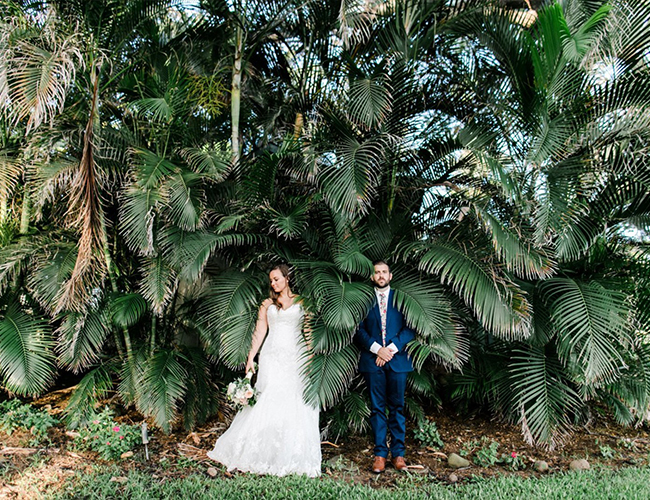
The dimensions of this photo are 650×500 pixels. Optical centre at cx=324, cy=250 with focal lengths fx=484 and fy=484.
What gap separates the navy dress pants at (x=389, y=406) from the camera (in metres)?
4.41

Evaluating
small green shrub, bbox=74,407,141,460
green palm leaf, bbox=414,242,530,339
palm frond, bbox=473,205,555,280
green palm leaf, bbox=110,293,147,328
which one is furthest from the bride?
palm frond, bbox=473,205,555,280

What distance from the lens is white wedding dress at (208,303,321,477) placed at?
4215 mm

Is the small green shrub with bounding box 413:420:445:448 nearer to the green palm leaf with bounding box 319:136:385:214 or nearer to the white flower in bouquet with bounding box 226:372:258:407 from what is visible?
the white flower in bouquet with bounding box 226:372:258:407

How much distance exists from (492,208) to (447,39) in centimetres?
228

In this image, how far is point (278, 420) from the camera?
14.3 feet

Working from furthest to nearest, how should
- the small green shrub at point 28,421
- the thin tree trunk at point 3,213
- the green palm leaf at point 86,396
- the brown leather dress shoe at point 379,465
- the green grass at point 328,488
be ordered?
the thin tree trunk at point 3,213 < the green palm leaf at point 86,396 < the small green shrub at point 28,421 < the brown leather dress shoe at point 379,465 < the green grass at point 328,488

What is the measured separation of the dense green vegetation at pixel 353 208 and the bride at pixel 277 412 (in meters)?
0.22

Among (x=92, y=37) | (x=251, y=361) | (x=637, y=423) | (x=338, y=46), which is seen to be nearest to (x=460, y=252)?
(x=251, y=361)

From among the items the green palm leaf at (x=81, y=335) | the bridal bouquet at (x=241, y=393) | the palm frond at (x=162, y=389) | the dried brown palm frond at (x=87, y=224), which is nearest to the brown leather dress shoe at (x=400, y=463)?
the bridal bouquet at (x=241, y=393)

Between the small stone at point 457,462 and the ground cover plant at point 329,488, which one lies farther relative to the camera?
the small stone at point 457,462

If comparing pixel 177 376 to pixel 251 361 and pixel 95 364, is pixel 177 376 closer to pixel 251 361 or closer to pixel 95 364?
pixel 251 361

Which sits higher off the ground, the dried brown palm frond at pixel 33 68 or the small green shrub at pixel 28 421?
the dried brown palm frond at pixel 33 68

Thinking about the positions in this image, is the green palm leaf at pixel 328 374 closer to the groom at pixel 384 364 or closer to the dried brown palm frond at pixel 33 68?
the groom at pixel 384 364

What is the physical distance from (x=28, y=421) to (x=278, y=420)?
2696mm
